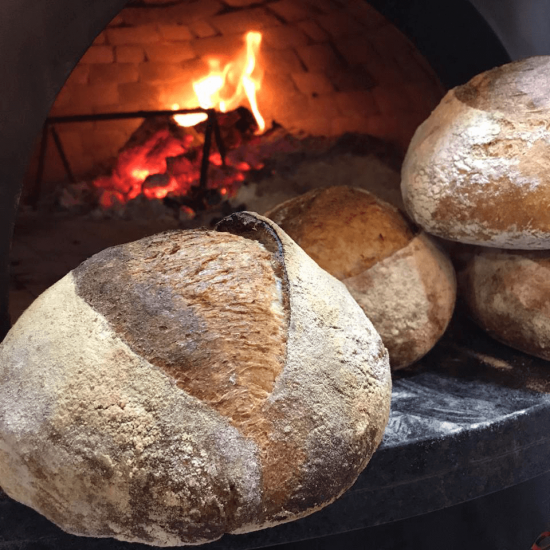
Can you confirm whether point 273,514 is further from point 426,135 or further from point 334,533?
point 426,135

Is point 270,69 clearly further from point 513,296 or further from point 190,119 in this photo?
point 513,296

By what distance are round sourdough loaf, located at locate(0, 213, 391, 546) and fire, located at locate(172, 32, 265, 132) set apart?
3.41 feet

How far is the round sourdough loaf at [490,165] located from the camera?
56.8 inches

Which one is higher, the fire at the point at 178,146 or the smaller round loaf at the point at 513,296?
the fire at the point at 178,146

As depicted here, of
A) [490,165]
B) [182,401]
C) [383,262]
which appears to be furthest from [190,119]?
[182,401]

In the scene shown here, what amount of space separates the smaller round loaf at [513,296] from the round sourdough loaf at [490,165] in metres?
0.14

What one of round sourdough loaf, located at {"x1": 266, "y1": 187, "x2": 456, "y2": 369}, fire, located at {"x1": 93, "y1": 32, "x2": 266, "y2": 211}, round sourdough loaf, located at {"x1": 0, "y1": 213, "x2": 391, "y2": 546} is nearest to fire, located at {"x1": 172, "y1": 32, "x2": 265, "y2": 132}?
fire, located at {"x1": 93, "y1": 32, "x2": 266, "y2": 211}

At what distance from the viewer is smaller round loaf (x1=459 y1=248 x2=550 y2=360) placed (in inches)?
64.6

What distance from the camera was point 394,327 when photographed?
1.57 meters

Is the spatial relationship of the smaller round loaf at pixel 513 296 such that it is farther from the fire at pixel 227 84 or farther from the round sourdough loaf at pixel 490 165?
the fire at pixel 227 84

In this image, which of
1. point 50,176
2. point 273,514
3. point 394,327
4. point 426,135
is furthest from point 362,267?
A: point 50,176

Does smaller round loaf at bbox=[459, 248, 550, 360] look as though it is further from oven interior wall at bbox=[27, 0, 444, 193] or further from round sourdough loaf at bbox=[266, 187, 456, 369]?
oven interior wall at bbox=[27, 0, 444, 193]

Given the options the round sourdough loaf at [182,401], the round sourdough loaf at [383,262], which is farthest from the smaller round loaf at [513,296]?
the round sourdough loaf at [182,401]

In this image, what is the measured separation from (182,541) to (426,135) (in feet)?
3.58
